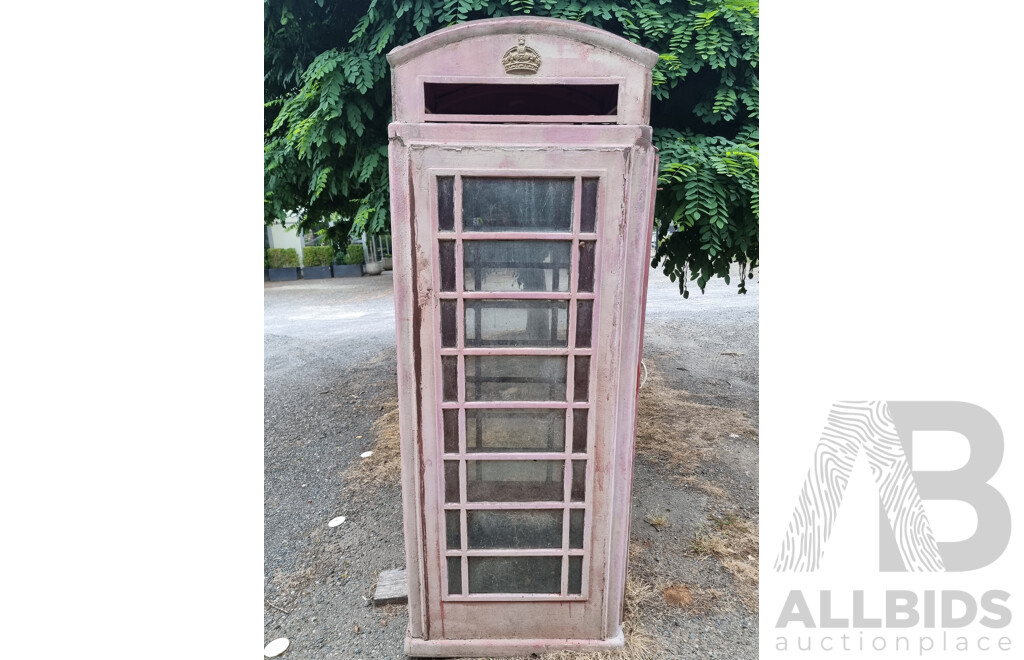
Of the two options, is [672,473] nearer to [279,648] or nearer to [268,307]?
[279,648]

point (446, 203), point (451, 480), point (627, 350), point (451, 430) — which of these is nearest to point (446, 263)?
point (446, 203)

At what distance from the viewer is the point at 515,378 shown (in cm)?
222

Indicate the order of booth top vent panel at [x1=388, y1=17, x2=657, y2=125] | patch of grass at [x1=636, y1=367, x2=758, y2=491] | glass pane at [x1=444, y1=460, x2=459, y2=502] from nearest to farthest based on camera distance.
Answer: booth top vent panel at [x1=388, y1=17, x2=657, y2=125]
glass pane at [x1=444, y1=460, x2=459, y2=502]
patch of grass at [x1=636, y1=367, x2=758, y2=491]

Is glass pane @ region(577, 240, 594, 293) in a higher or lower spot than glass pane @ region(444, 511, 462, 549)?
higher

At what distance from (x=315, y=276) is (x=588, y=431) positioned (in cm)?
1759

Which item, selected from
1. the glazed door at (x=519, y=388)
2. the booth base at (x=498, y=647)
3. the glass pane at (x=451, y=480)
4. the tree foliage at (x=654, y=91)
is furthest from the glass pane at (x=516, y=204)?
the booth base at (x=498, y=647)

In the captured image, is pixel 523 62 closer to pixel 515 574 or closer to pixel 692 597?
pixel 515 574

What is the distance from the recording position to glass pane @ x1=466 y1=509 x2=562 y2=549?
2.39 m

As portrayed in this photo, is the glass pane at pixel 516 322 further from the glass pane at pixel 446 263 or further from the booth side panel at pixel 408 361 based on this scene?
the booth side panel at pixel 408 361

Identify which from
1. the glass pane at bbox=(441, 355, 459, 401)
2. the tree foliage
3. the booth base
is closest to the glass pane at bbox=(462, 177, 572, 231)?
the glass pane at bbox=(441, 355, 459, 401)

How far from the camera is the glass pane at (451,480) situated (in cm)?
229

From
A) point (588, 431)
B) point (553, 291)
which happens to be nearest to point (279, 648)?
point (588, 431)

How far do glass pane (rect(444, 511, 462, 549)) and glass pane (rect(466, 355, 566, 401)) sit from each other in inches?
22.0

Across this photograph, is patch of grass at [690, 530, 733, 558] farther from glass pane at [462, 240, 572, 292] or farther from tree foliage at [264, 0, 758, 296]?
glass pane at [462, 240, 572, 292]
